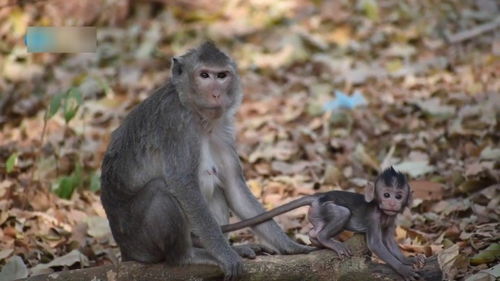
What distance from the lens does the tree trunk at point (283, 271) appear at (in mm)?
5203

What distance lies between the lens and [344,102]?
10336 millimetres

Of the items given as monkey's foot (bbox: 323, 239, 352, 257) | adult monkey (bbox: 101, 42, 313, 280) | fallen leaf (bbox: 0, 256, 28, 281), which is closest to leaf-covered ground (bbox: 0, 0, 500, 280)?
fallen leaf (bbox: 0, 256, 28, 281)

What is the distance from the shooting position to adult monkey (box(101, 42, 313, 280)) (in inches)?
221

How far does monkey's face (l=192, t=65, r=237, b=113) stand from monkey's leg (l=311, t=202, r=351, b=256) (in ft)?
3.58

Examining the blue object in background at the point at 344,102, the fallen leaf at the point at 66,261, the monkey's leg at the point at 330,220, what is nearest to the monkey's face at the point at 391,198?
the monkey's leg at the point at 330,220

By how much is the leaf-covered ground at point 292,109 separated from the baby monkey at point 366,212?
1.47ft

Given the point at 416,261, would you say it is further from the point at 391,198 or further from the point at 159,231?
the point at 159,231

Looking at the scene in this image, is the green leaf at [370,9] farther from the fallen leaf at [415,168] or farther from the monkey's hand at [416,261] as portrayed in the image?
the monkey's hand at [416,261]

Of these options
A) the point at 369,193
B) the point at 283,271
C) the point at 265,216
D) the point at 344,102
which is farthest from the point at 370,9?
the point at 283,271

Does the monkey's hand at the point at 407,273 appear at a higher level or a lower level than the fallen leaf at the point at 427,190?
lower

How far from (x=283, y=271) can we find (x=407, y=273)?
85 centimetres

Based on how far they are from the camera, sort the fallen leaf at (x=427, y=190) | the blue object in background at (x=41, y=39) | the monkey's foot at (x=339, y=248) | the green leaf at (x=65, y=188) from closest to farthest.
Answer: the monkey's foot at (x=339, y=248), the fallen leaf at (x=427, y=190), the blue object in background at (x=41, y=39), the green leaf at (x=65, y=188)

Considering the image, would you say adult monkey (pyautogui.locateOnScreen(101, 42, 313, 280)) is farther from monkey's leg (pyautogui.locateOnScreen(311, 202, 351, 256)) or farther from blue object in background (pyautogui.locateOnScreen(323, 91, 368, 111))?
blue object in background (pyautogui.locateOnScreen(323, 91, 368, 111))

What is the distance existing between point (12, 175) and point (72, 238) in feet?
5.67
